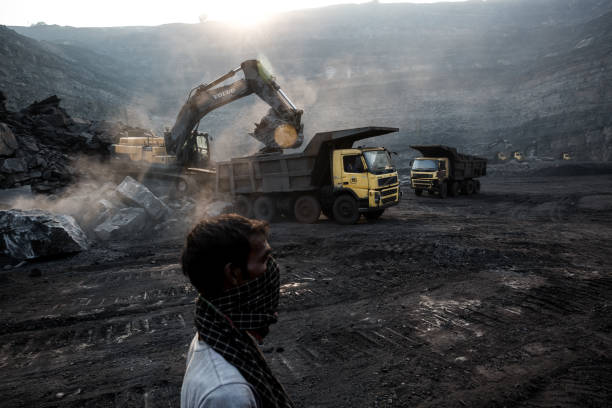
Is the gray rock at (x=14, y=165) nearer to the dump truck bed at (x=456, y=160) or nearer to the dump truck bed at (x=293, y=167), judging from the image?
the dump truck bed at (x=293, y=167)

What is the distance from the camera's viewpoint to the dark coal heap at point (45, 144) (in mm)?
13508

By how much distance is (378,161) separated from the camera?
1109 centimetres

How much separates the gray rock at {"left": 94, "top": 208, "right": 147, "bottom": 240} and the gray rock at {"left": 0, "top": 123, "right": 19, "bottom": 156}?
6.17m

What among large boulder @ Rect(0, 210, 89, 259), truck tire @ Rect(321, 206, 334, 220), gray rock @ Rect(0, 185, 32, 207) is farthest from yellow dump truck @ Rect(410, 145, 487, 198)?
gray rock @ Rect(0, 185, 32, 207)

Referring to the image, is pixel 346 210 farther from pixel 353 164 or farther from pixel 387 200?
pixel 353 164

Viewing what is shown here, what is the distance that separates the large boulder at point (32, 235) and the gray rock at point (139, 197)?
254cm

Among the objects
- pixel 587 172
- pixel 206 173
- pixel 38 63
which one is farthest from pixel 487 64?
pixel 38 63

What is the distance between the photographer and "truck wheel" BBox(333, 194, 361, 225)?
11091 mm

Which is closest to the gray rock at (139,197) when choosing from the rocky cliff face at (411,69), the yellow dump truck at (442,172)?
the yellow dump truck at (442,172)

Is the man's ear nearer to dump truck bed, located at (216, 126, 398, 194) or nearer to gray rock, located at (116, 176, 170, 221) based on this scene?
dump truck bed, located at (216, 126, 398, 194)

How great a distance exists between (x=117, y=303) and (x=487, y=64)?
6307 centimetres

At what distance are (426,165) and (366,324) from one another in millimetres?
14462

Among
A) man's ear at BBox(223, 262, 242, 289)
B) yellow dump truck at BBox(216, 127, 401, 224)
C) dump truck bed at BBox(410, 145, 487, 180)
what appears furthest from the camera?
dump truck bed at BBox(410, 145, 487, 180)

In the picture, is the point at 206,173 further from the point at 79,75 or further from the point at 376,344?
the point at 79,75
